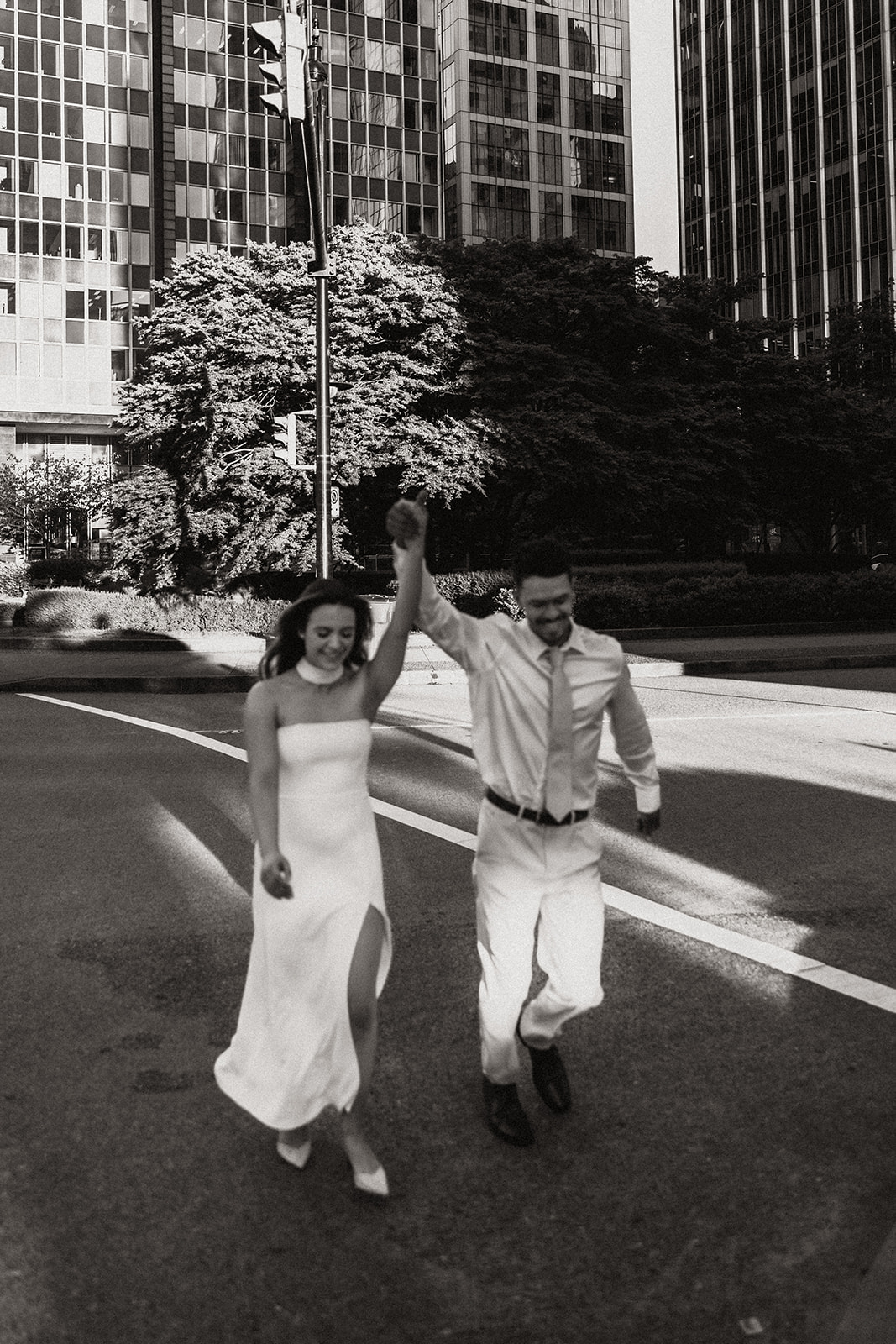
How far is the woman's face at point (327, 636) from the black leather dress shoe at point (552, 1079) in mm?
1382

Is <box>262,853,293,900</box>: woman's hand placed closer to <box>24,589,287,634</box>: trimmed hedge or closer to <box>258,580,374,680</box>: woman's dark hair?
<box>258,580,374,680</box>: woman's dark hair

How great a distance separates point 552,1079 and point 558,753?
101cm

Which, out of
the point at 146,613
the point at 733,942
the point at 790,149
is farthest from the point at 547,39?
the point at 733,942

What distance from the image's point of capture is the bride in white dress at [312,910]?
3.54 meters

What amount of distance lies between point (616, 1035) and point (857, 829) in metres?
4.10

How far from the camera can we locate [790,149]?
3836 inches

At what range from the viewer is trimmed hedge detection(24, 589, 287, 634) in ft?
94.6

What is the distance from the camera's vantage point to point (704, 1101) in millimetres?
Result: 4152

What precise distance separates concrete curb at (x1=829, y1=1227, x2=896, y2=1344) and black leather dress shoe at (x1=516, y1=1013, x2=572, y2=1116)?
1133 mm

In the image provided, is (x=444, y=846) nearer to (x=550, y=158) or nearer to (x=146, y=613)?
(x=146, y=613)

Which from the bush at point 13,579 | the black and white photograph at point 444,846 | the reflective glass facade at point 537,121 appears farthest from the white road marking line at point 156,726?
the reflective glass facade at point 537,121

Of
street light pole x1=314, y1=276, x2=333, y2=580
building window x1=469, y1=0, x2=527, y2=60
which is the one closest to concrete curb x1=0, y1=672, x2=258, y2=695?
street light pole x1=314, y1=276, x2=333, y2=580

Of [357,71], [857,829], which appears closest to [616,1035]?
[857,829]

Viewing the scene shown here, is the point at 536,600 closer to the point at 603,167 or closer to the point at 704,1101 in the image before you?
the point at 704,1101
